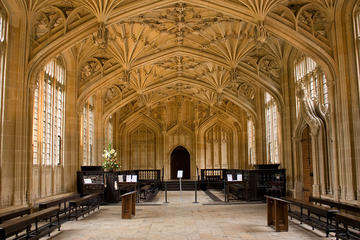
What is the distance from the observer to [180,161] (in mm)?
31922

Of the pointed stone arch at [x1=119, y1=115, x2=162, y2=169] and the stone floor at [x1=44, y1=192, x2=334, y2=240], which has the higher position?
the pointed stone arch at [x1=119, y1=115, x2=162, y2=169]

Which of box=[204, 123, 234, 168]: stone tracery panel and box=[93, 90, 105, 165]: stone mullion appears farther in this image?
box=[204, 123, 234, 168]: stone tracery panel

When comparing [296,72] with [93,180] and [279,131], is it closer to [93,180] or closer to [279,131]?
[279,131]

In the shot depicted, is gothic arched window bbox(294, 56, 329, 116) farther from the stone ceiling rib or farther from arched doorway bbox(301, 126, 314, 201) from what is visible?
the stone ceiling rib

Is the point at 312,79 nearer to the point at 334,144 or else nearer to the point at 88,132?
the point at 334,144

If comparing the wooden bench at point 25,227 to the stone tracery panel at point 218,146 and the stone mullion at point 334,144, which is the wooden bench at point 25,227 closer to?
the stone mullion at point 334,144

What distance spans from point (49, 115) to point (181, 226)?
8165mm

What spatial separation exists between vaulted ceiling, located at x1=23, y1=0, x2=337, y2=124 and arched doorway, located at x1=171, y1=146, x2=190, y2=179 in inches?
245

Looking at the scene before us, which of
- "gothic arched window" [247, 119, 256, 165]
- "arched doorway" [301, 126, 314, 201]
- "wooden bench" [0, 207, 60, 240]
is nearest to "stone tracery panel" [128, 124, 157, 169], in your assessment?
"gothic arched window" [247, 119, 256, 165]

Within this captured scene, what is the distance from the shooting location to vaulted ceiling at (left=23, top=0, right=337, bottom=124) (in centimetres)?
1300

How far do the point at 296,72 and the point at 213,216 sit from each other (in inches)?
334

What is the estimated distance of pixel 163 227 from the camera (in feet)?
31.4

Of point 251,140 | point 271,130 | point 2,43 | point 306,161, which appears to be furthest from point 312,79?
point 251,140

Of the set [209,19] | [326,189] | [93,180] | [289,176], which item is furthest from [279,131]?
[93,180]
